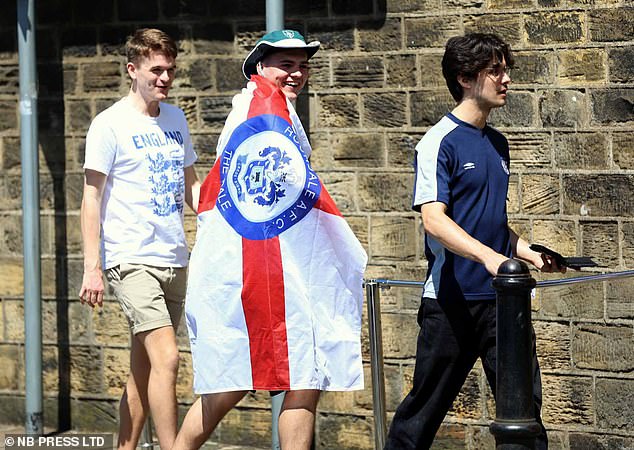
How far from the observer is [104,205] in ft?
19.6

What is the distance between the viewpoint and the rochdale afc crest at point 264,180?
4953 mm

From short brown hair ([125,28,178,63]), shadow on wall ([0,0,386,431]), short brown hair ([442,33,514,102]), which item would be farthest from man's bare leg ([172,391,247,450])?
shadow on wall ([0,0,386,431])

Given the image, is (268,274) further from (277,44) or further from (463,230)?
(277,44)

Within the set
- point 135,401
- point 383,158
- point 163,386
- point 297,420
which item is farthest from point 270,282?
point 383,158

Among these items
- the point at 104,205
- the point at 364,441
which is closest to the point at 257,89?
the point at 104,205

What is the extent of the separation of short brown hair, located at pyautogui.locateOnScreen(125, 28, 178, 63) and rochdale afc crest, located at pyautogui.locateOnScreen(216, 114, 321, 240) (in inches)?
46.6

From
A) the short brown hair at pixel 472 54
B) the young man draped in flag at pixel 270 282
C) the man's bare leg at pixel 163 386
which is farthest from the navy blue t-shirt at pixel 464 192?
the man's bare leg at pixel 163 386

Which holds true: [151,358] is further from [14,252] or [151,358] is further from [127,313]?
[14,252]

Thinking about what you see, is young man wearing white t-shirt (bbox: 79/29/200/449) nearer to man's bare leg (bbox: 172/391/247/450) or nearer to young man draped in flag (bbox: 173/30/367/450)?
man's bare leg (bbox: 172/391/247/450)

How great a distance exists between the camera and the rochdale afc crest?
16.3 ft

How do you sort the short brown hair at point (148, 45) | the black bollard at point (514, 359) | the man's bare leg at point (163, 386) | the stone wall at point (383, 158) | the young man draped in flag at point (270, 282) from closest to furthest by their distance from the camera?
the black bollard at point (514, 359) → the young man draped in flag at point (270, 282) → the man's bare leg at point (163, 386) → the short brown hair at point (148, 45) → the stone wall at point (383, 158)

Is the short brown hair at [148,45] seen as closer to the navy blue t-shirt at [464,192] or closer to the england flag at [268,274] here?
the england flag at [268,274]

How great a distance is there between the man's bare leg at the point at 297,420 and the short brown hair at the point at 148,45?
1.84 metres

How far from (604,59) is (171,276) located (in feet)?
7.60
